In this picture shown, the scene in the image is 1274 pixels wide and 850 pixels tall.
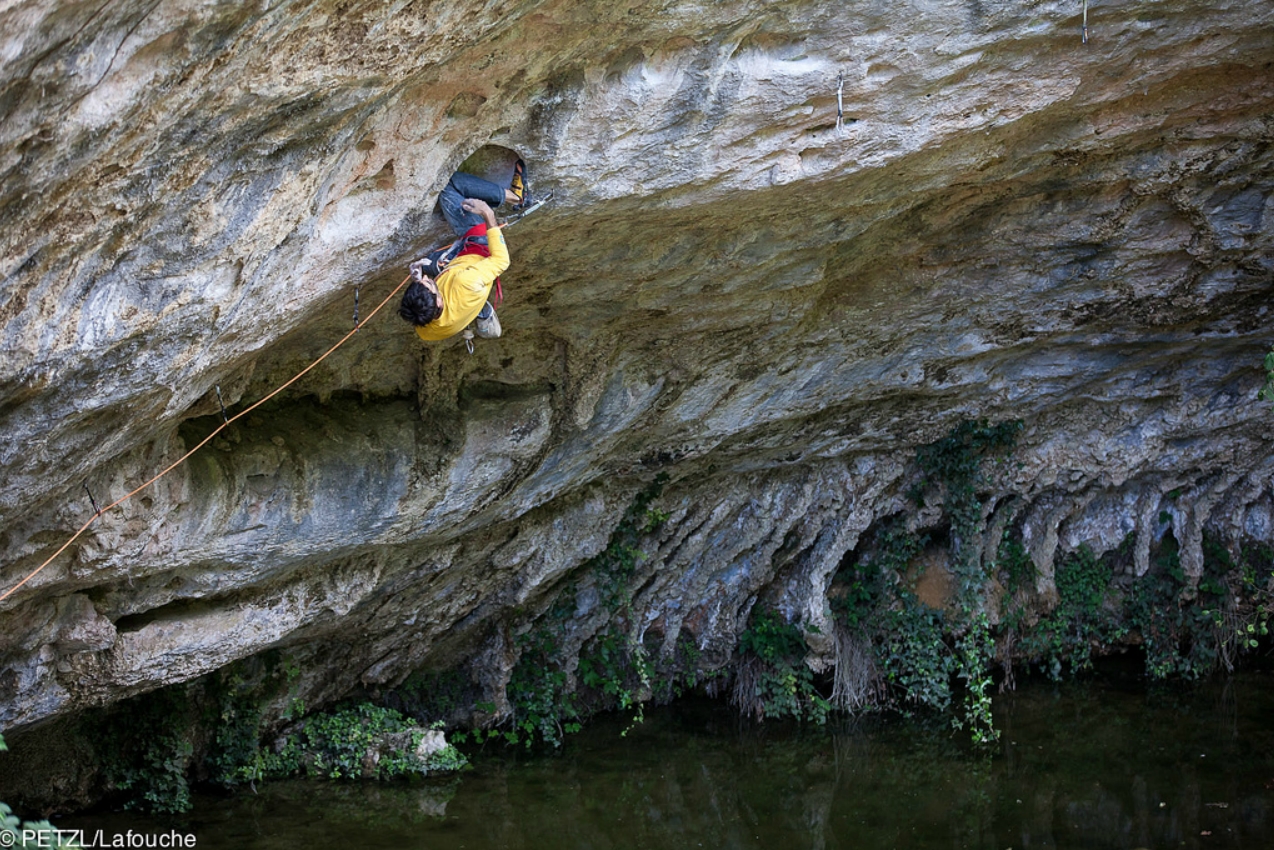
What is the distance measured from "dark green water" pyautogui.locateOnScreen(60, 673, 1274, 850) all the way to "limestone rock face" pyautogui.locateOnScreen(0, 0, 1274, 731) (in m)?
0.81

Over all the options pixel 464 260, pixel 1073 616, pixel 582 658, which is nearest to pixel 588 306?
pixel 464 260

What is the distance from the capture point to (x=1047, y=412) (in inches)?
332

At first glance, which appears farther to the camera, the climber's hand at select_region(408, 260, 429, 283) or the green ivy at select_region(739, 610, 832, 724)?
the green ivy at select_region(739, 610, 832, 724)

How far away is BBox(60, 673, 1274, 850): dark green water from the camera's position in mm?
7039

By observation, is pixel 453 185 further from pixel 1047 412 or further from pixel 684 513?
pixel 1047 412

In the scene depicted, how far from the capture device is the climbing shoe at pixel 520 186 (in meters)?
4.54

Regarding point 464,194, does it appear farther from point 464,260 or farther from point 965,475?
point 965,475

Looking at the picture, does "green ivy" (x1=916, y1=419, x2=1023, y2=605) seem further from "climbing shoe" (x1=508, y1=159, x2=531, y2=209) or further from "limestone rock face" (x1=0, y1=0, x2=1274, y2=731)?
"climbing shoe" (x1=508, y1=159, x2=531, y2=209)

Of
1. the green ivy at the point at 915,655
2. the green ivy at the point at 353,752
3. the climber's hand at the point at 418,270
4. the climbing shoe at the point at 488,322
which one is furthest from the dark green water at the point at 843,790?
the climber's hand at the point at 418,270

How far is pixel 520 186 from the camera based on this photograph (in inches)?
180

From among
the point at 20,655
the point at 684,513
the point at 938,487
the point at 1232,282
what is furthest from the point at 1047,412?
the point at 20,655

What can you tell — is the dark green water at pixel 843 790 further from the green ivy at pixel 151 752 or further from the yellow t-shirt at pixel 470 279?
the yellow t-shirt at pixel 470 279

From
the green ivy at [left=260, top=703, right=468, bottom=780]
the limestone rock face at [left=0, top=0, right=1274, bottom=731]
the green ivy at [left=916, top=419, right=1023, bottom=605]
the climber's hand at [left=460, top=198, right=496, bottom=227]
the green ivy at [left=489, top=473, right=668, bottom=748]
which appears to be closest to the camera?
the limestone rock face at [left=0, top=0, right=1274, bottom=731]

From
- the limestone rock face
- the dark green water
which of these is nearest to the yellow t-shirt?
the limestone rock face
